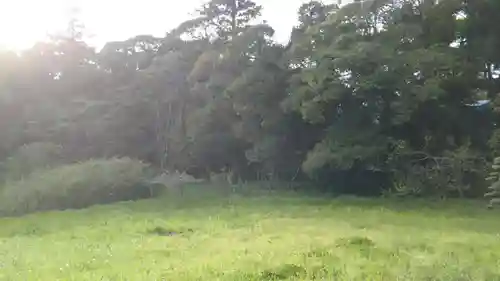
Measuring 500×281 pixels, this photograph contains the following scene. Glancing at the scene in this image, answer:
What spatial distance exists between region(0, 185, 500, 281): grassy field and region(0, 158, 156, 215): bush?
2.75 metres

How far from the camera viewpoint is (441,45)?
2294 centimetres

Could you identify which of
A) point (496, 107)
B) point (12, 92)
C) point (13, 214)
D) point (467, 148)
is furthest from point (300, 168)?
point (12, 92)

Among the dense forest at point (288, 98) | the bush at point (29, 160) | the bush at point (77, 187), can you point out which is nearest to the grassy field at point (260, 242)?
the bush at point (77, 187)

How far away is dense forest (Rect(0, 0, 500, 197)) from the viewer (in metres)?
22.5

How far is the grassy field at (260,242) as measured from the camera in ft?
31.9

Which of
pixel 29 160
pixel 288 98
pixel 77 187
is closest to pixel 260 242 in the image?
pixel 288 98

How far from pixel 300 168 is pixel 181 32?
35.7 ft

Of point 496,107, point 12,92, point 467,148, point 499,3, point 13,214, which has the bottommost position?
point 13,214

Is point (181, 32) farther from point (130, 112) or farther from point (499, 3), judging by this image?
point (499, 3)

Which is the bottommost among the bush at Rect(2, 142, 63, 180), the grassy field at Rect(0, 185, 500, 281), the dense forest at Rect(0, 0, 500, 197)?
the grassy field at Rect(0, 185, 500, 281)

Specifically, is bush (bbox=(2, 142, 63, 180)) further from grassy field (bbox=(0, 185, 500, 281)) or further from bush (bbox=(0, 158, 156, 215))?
grassy field (bbox=(0, 185, 500, 281))

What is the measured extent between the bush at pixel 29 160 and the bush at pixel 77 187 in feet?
5.87

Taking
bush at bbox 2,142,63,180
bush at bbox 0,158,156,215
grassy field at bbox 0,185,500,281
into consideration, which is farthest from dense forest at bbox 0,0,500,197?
bush at bbox 0,158,156,215

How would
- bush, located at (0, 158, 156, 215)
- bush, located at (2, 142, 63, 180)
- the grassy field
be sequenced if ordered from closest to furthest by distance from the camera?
the grassy field < bush, located at (0, 158, 156, 215) < bush, located at (2, 142, 63, 180)
